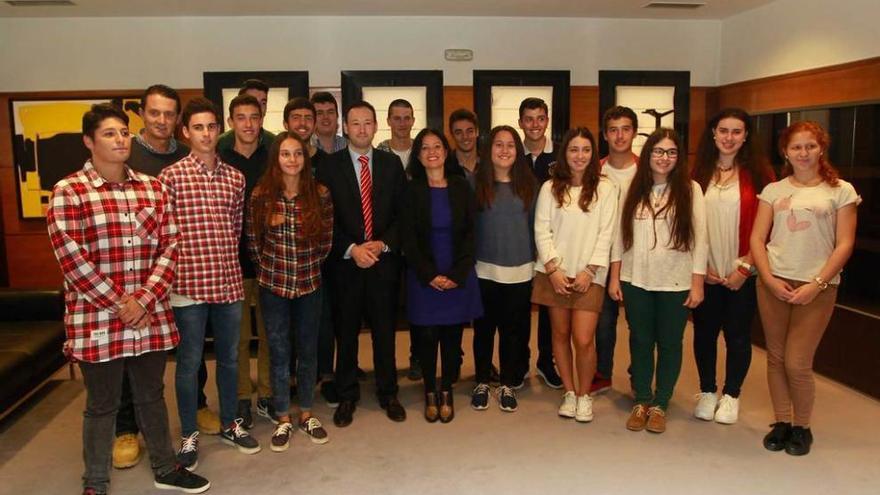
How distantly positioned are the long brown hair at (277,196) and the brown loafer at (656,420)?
78.4 inches

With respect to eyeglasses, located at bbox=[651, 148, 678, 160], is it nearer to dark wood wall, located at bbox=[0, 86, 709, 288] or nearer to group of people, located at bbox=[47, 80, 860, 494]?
group of people, located at bbox=[47, 80, 860, 494]

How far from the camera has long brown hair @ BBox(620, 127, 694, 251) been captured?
3.13 metres

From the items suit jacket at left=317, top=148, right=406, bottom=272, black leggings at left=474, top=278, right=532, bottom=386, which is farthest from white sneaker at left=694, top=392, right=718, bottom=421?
suit jacket at left=317, top=148, right=406, bottom=272

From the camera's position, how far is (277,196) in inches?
120

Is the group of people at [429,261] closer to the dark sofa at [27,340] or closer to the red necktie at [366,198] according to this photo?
the red necktie at [366,198]

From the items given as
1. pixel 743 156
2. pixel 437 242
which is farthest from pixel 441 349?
pixel 743 156

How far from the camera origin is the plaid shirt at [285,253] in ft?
10.00

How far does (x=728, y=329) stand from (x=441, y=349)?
1.54m

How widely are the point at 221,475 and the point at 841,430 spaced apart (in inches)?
125

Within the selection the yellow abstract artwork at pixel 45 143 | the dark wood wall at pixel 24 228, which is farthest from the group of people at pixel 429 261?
the yellow abstract artwork at pixel 45 143

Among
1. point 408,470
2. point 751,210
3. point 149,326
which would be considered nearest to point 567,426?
point 408,470

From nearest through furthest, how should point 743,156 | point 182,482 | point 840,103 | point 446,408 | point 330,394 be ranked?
point 182,482 → point 743,156 → point 446,408 → point 330,394 → point 840,103

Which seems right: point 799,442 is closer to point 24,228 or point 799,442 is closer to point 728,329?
point 728,329

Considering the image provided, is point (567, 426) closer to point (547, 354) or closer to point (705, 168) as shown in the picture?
point (547, 354)
